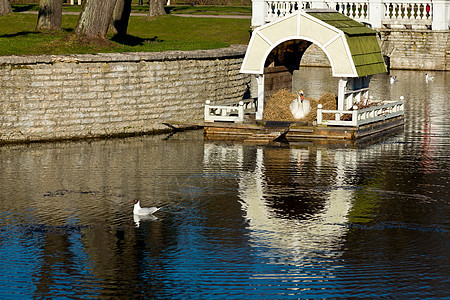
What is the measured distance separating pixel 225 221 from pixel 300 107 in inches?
437

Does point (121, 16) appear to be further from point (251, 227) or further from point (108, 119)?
point (251, 227)

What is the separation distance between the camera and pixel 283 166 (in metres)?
21.2

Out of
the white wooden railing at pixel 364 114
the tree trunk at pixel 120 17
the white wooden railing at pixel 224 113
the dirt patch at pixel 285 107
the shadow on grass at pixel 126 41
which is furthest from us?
the tree trunk at pixel 120 17

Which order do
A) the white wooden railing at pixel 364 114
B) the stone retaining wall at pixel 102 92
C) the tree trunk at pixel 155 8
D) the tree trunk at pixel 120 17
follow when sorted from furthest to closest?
1. the tree trunk at pixel 155 8
2. the tree trunk at pixel 120 17
3. the white wooden railing at pixel 364 114
4. the stone retaining wall at pixel 102 92

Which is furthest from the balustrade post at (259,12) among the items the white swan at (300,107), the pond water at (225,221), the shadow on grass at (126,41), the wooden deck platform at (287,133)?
the pond water at (225,221)

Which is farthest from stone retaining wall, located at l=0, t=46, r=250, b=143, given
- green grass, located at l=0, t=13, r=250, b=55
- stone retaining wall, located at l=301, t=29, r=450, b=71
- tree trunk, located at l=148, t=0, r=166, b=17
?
tree trunk, located at l=148, t=0, r=166, b=17

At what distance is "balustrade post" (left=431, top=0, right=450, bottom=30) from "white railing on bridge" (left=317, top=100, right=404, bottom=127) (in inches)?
652

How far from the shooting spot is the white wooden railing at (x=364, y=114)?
992 inches

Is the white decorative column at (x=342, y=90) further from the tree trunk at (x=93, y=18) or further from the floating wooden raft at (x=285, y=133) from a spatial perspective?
the tree trunk at (x=93, y=18)

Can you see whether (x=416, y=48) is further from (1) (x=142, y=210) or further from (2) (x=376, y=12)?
(1) (x=142, y=210)

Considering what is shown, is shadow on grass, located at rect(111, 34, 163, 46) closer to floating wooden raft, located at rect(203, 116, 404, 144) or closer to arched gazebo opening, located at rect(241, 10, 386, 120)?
arched gazebo opening, located at rect(241, 10, 386, 120)

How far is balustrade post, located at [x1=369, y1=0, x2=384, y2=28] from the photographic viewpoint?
148ft

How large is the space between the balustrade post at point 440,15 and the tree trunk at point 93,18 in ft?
71.4

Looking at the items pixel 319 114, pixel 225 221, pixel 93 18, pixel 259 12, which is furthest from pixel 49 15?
pixel 225 221
